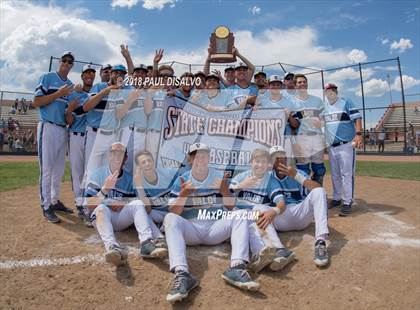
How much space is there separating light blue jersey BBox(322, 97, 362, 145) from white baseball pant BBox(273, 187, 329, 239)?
Answer: 196cm

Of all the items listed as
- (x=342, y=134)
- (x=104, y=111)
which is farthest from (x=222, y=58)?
(x=104, y=111)

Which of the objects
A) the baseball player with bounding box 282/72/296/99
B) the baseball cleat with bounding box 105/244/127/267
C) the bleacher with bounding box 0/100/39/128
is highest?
the bleacher with bounding box 0/100/39/128

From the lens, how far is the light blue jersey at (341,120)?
6168mm

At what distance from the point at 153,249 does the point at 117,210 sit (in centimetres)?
79

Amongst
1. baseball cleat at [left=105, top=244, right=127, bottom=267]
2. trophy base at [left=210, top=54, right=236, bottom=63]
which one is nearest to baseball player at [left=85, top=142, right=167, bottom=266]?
baseball cleat at [left=105, top=244, right=127, bottom=267]

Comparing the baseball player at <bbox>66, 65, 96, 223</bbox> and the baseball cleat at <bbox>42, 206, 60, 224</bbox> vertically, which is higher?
the baseball player at <bbox>66, 65, 96, 223</bbox>

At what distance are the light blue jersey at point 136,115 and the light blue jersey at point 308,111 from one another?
2.52 metres

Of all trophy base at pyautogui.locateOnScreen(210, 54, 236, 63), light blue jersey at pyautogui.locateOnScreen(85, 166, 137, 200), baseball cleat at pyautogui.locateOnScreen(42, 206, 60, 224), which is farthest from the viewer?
trophy base at pyautogui.locateOnScreen(210, 54, 236, 63)

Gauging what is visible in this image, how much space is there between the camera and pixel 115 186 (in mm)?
4531

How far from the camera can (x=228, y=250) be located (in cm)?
432

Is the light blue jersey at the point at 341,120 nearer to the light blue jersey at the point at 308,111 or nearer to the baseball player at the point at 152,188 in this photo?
the light blue jersey at the point at 308,111

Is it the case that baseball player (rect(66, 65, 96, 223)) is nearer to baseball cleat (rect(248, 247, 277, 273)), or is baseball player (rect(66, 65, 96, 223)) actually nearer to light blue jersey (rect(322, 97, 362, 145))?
baseball cleat (rect(248, 247, 277, 273))

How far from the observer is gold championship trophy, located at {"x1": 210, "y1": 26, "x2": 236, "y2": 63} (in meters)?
12.3

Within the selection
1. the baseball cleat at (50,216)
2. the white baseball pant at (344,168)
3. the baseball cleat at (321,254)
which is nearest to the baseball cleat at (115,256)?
the baseball cleat at (50,216)
